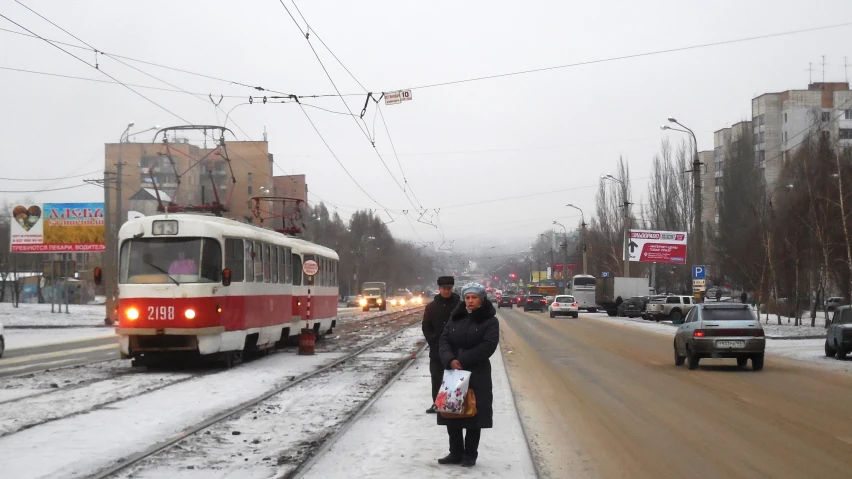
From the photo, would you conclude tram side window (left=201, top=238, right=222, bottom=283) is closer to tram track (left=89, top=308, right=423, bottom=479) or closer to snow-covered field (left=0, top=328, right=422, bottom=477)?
snow-covered field (left=0, top=328, right=422, bottom=477)

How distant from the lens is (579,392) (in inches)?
616

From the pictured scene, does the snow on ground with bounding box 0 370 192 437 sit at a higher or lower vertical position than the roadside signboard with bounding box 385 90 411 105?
lower

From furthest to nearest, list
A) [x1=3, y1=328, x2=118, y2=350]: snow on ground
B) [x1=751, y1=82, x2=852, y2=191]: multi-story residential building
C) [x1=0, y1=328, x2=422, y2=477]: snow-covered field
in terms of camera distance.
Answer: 1. [x1=751, y1=82, x2=852, y2=191]: multi-story residential building
2. [x1=3, y1=328, x2=118, y2=350]: snow on ground
3. [x1=0, y1=328, x2=422, y2=477]: snow-covered field

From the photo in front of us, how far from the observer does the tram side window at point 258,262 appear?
22.3 m

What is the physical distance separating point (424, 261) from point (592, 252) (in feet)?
153

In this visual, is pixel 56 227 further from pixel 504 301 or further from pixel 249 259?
pixel 504 301

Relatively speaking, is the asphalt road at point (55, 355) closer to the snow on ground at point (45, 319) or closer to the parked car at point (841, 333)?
the snow on ground at point (45, 319)

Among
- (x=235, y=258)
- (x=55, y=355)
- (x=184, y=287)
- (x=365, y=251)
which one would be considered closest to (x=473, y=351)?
(x=184, y=287)

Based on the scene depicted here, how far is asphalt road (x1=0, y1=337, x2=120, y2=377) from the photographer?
2070 cm

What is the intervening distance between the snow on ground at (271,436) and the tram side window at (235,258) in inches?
146

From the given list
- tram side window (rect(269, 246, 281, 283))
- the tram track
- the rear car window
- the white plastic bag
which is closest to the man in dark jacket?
the tram track

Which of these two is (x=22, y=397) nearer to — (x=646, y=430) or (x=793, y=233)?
(x=646, y=430)

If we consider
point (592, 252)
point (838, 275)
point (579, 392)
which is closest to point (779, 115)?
point (592, 252)

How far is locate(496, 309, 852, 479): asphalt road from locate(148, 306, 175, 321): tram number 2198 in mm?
6818
